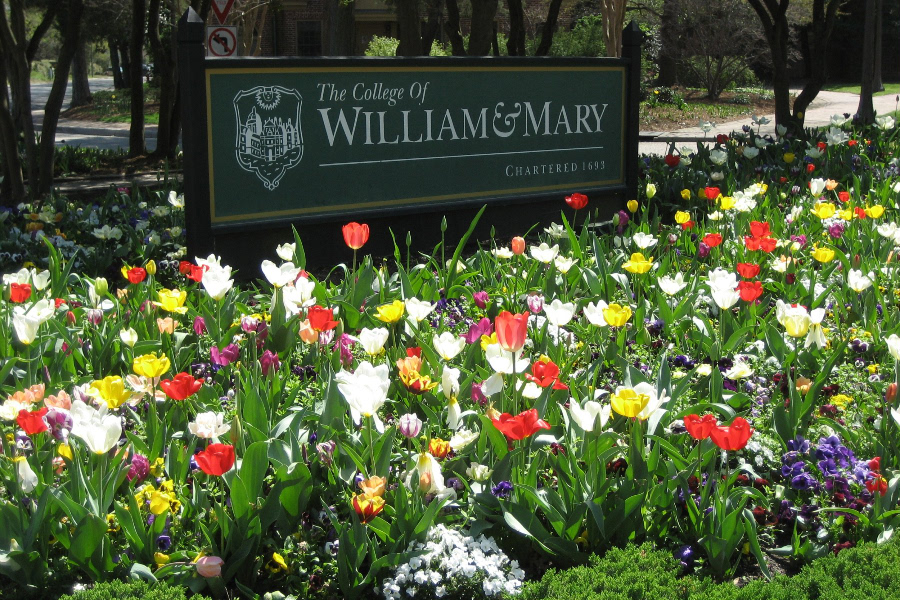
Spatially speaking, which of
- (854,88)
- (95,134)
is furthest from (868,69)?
(854,88)

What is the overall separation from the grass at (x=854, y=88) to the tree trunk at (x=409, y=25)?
25.1 m

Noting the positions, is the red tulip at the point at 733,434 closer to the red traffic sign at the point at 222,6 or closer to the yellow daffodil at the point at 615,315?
the yellow daffodil at the point at 615,315

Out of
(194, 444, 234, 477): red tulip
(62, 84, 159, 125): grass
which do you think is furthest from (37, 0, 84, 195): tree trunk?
(62, 84, 159, 125): grass

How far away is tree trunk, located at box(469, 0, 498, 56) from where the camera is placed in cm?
1512

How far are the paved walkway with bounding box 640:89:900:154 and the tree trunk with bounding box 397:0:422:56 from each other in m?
3.89

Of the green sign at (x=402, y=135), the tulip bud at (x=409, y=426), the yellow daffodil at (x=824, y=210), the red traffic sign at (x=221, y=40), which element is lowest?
the tulip bud at (x=409, y=426)

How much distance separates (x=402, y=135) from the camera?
264 inches

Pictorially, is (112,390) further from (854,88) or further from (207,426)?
(854,88)

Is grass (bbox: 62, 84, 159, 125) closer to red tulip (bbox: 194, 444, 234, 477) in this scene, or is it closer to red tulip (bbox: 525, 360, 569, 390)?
red tulip (bbox: 525, 360, 569, 390)

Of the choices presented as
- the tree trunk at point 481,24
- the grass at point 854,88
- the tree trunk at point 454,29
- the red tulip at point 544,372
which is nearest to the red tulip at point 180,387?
the red tulip at point 544,372

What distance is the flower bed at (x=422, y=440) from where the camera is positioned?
257 centimetres

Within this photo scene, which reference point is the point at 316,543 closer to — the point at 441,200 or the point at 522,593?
the point at 522,593

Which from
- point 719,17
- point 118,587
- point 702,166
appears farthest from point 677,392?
point 719,17

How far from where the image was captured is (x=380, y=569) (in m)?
2.59
